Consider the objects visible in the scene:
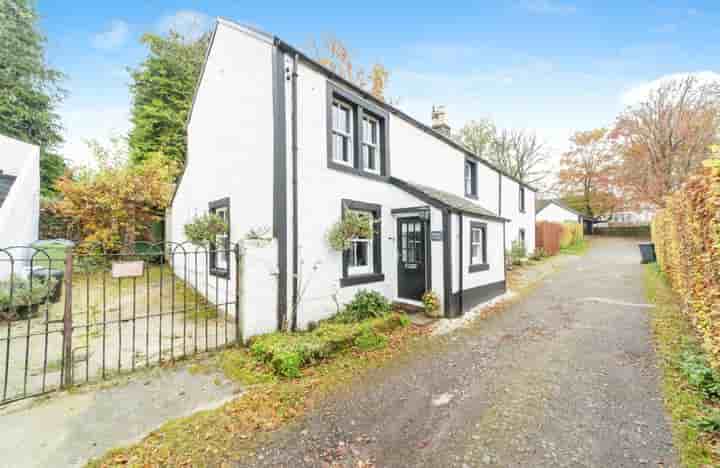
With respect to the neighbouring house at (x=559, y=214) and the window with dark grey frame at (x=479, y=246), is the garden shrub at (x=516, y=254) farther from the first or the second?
the neighbouring house at (x=559, y=214)

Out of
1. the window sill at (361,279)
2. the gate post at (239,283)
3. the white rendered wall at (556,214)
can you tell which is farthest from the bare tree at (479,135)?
the gate post at (239,283)

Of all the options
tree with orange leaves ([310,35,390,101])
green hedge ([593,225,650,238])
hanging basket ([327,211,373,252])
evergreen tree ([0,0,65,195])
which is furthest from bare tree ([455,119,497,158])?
evergreen tree ([0,0,65,195])

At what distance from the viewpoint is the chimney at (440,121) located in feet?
45.9

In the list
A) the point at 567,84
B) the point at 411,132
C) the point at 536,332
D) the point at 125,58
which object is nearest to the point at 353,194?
the point at 411,132

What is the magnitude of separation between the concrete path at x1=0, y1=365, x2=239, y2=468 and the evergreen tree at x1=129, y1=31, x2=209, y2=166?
709 inches

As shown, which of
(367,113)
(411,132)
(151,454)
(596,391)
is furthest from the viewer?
(411,132)

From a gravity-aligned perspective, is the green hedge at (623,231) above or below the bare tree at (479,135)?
below

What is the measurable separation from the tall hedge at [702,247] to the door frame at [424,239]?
16.2 feet

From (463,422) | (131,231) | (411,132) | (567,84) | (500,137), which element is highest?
(500,137)

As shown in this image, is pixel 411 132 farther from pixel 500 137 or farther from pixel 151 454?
pixel 500 137

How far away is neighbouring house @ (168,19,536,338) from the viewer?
6.32m

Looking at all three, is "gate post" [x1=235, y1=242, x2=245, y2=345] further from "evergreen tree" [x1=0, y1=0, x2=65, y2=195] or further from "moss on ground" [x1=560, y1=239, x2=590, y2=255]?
"moss on ground" [x1=560, y1=239, x2=590, y2=255]

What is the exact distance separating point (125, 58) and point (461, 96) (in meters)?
20.8

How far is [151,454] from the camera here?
2.91 metres
